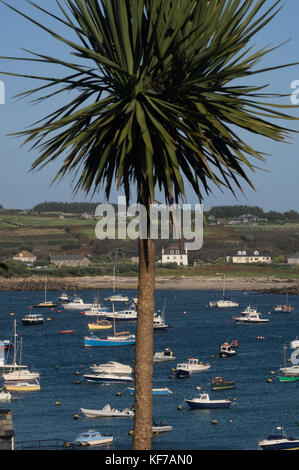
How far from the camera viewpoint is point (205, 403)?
6900 cm

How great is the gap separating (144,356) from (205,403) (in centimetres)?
5917

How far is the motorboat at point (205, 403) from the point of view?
225ft

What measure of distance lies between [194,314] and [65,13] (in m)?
151

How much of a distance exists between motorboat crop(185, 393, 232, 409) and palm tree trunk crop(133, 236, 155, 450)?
5849 cm

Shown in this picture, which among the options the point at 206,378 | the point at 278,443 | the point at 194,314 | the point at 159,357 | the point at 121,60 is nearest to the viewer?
the point at 121,60

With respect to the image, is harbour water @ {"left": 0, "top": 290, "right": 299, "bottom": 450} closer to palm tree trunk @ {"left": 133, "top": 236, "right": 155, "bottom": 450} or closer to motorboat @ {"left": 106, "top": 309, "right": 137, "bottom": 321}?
motorboat @ {"left": 106, "top": 309, "right": 137, "bottom": 321}

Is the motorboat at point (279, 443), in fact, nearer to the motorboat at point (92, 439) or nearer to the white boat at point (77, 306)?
the motorboat at point (92, 439)

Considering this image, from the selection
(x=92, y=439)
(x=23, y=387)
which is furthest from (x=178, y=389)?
(x=92, y=439)

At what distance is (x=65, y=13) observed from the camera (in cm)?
1212

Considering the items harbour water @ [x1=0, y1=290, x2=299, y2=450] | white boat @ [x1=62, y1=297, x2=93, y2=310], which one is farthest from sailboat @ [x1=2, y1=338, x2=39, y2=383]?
white boat @ [x1=62, y1=297, x2=93, y2=310]

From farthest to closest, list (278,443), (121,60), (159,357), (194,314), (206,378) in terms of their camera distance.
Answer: (194,314) → (159,357) → (206,378) → (278,443) → (121,60)

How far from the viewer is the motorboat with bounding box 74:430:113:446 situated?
55.4 m
